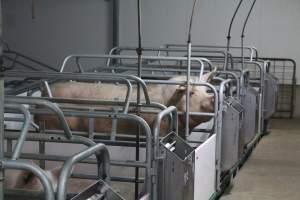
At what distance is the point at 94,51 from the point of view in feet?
31.5

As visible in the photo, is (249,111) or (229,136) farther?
(249,111)

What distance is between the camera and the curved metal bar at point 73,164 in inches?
68.3

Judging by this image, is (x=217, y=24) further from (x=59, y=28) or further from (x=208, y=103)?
(x=208, y=103)

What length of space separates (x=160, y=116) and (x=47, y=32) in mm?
7172

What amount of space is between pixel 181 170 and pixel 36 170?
1.21 metres

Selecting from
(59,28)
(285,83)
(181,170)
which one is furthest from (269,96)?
(181,170)

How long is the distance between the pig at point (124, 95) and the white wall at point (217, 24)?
14.3ft

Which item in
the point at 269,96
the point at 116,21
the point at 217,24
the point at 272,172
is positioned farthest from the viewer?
the point at 116,21

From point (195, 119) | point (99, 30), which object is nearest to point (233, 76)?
point (195, 119)

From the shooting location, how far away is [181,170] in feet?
9.31

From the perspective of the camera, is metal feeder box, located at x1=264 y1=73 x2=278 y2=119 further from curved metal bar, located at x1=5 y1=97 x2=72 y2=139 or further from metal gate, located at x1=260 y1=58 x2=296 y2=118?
curved metal bar, located at x1=5 y1=97 x2=72 y2=139

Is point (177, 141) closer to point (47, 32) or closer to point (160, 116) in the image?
point (160, 116)

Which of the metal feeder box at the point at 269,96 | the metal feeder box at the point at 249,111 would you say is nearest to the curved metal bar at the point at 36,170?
the metal feeder box at the point at 249,111

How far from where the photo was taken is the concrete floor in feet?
16.3
